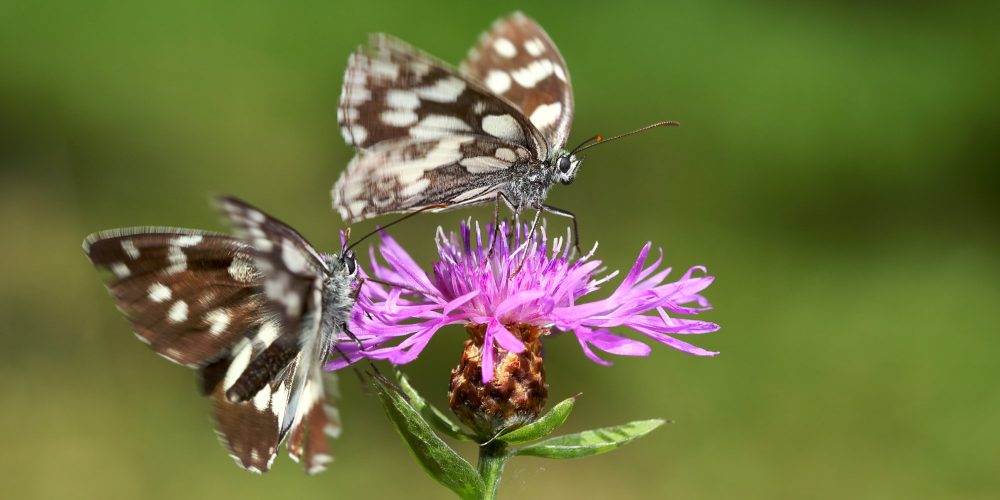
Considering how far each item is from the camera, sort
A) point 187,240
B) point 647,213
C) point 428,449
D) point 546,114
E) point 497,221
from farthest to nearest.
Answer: point 647,213 < point 546,114 < point 497,221 < point 187,240 < point 428,449

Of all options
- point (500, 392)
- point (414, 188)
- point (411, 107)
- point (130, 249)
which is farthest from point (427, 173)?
point (130, 249)

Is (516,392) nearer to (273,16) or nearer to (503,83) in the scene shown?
(503,83)

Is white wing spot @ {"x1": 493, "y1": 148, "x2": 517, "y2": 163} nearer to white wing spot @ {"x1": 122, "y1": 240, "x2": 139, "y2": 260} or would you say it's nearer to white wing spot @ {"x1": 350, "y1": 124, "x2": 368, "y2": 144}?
white wing spot @ {"x1": 350, "y1": 124, "x2": 368, "y2": 144}

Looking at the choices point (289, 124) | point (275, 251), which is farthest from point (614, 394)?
point (275, 251)

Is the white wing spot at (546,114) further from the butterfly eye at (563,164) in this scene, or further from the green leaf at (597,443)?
the green leaf at (597,443)

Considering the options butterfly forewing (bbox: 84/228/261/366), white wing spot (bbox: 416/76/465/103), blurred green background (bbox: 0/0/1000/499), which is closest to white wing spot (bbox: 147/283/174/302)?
butterfly forewing (bbox: 84/228/261/366)

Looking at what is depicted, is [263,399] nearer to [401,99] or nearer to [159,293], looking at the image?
[159,293]
